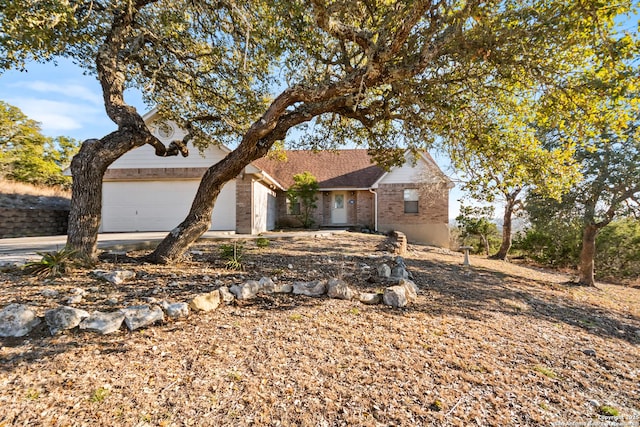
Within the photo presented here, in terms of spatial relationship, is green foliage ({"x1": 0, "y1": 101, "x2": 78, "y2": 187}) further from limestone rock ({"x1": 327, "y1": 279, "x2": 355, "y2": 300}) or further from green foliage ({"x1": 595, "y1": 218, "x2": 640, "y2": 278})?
green foliage ({"x1": 595, "y1": 218, "x2": 640, "y2": 278})

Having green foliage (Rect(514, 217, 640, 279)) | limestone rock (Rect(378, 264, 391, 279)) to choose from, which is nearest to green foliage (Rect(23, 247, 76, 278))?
limestone rock (Rect(378, 264, 391, 279))

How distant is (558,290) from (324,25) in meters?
7.92

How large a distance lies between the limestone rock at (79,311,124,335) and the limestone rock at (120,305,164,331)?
63mm

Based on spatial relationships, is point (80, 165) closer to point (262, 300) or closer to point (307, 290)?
point (262, 300)

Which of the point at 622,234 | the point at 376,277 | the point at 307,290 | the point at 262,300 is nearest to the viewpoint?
the point at 262,300

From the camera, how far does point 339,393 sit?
2.23 meters

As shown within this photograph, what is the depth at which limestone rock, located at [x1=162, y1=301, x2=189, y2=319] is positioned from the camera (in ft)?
10.1

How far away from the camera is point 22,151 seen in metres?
16.9

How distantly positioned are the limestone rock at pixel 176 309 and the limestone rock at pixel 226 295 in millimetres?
488

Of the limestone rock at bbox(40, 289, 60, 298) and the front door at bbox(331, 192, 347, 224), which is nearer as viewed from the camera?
the limestone rock at bbox(40, 289, 60, 298)

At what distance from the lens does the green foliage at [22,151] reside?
1605 cm

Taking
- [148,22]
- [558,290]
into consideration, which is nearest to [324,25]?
[148,22]

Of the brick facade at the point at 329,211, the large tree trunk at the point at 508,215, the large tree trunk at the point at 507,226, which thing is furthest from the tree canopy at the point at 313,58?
the brick facade at the point at 329,211

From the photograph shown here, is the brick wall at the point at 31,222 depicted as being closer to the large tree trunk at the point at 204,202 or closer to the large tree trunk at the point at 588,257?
the large tree trunk at the point at 204,202
